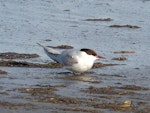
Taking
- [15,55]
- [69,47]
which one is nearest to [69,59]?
[15,55]

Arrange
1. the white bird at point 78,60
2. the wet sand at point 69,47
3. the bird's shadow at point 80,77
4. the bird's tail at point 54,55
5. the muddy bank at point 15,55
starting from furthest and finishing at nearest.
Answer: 1. the muddy bank at point 15,55
2. the bird's tail at point 54,55
3. the white bird at point 78,60
4. the bird's shadow at point 80,77
5. the wet sand at point 69,47

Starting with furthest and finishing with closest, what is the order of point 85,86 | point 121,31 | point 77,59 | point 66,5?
point 66,5 → point 121,31 → point 77,59 → point 85,86

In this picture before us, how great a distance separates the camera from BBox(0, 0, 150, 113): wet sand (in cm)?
834

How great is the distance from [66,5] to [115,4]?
71.4 inches

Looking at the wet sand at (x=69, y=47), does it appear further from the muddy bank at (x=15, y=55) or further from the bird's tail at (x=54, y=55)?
the bird's tail at (x=54, y=55)

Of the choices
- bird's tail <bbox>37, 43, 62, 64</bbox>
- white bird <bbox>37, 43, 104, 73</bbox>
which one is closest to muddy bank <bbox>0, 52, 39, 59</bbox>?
bird's tail <bbox>37, 43, 62, 64</bbox>

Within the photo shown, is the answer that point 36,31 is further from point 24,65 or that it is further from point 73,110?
point 73,110

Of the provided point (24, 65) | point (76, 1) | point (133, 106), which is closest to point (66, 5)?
point (76, 1)

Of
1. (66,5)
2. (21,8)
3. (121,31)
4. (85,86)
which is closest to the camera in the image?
(85,86)

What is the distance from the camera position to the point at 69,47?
1347cm

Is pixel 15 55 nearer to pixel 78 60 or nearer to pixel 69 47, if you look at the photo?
pixel 69 47

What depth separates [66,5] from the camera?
71.5 ft

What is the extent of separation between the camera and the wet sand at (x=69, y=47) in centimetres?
834

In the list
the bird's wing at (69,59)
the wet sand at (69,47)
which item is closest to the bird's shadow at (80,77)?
the wet sand at (69,47)
